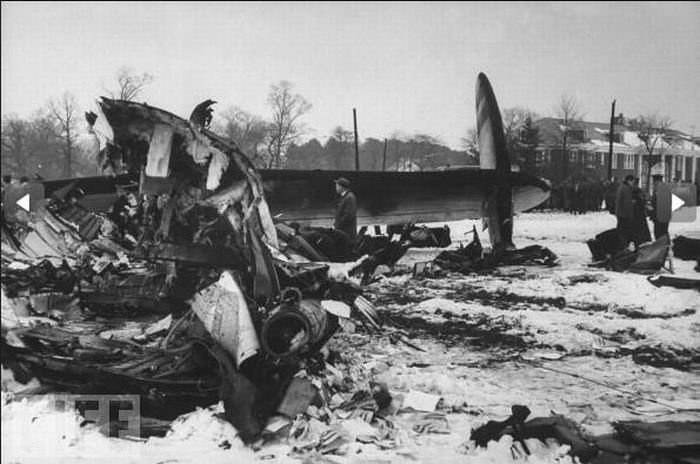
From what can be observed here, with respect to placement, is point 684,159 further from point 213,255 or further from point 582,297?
point 213,255

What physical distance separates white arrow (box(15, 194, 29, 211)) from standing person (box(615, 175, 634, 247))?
11.0 meters

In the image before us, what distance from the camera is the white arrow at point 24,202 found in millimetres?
8384

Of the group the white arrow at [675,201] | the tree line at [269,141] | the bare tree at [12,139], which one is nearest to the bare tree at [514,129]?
the tree line at [269,141]

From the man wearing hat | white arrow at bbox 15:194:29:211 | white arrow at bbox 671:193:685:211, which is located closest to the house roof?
white arrow at bbox 671:193:685:211

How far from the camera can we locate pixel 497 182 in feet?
39.0

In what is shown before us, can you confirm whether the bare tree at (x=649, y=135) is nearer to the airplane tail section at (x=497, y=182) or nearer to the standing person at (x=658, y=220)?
the standing person at (x=658, y=220)

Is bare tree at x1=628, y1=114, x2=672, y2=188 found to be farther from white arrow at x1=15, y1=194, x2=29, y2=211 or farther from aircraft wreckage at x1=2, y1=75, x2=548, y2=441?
aircraft wreckage at x1=2, y1=75, x2=548, y2=441

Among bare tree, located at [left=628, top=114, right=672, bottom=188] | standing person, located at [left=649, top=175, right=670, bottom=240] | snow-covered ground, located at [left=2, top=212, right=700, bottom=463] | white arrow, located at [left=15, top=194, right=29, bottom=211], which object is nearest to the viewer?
snow-covered ground, located at [left=2, top=212, right=700, bottom=463]

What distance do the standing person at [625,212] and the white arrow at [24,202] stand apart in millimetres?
10959

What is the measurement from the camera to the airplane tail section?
1191cm

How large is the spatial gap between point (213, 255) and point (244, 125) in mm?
31420

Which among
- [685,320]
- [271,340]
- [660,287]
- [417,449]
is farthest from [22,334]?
[660,287]

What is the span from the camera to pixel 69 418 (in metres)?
3.86

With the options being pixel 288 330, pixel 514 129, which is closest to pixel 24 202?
pixel 288 330
